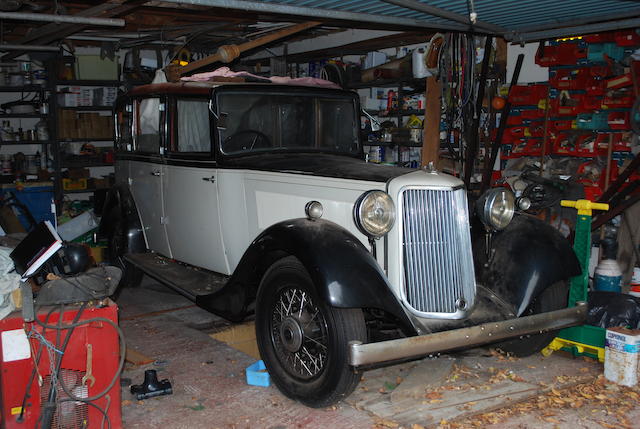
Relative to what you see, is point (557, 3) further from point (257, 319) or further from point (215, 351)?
point (215, 351)

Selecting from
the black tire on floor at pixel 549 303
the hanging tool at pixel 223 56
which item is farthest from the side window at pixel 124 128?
the black tire on floor at pixel 549 303

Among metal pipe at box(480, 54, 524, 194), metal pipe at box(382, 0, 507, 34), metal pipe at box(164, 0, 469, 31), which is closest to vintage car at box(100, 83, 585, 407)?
metal pipe at box(164, 0, 469, 31)

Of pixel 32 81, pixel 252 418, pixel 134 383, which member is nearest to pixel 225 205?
pixel 134 383

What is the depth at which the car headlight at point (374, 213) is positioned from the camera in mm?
3432

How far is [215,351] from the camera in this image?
15.0 feet

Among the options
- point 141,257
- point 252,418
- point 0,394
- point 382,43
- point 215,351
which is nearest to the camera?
point 0,394

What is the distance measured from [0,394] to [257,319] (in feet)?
4.72

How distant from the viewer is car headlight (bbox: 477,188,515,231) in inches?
157

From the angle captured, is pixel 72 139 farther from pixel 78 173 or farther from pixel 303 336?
pixel 303 336

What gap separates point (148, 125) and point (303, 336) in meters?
2.77

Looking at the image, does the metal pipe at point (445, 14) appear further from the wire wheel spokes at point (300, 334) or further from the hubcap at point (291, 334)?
the hubcap at point (291, 334)

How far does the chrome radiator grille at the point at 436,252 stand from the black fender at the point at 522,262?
0.32 meters

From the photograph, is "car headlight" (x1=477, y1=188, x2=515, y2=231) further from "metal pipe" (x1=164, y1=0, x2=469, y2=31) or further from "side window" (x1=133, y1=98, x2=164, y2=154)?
"side window" (x1=133, y1=98, x2=164, y2=154)

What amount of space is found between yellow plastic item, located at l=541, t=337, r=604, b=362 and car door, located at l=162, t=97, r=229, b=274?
7.73 ft
